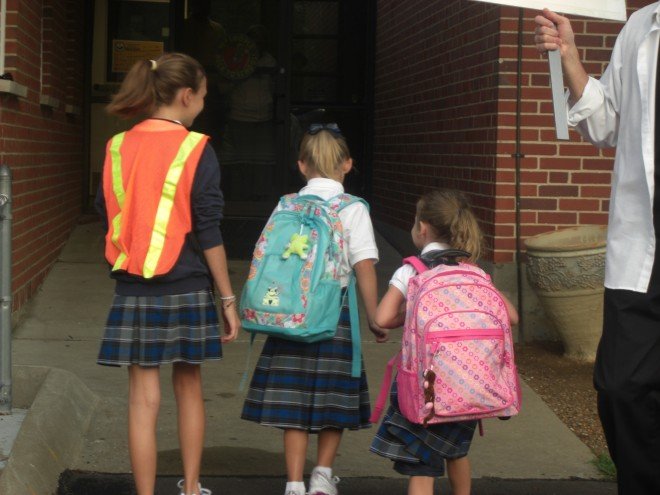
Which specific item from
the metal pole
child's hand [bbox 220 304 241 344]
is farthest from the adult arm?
the metal pole

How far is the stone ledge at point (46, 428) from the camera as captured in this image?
14.4ft

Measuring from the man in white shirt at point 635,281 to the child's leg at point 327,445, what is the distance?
1.34 m

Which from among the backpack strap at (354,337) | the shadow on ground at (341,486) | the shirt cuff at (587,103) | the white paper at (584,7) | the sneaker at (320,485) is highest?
the white paper at (584,7)

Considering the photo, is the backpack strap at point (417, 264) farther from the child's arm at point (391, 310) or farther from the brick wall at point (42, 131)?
the brick wall at point (42, 131)

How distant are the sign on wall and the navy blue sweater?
124 centimetres

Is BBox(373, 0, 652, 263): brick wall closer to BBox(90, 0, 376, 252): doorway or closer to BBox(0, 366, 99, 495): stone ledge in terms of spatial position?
BBox(90, 0, 376, 252): doorway

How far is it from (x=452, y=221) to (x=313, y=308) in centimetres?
61

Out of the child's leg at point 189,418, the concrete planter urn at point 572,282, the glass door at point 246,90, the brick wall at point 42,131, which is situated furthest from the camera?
the glass door at point 246,90

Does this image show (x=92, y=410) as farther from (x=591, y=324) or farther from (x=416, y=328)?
(x=591, y=324)

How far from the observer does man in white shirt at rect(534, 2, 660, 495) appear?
11.2 feet

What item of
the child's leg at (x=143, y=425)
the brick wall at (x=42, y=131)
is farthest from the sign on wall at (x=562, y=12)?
the brick wall at (x=42, y=131)

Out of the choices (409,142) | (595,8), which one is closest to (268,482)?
(595,8)

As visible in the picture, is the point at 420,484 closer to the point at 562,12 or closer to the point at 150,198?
the point at 150,198

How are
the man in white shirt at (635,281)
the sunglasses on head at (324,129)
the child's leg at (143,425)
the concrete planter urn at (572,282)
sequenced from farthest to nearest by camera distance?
the concrete planter urn at (572,282) < the sunglasses on head at (324,129) < the child's leg at (143,425) < the man in white shirt at (635,281)
